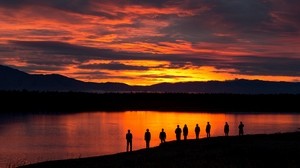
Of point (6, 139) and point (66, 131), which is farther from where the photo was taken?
point (66, 131)

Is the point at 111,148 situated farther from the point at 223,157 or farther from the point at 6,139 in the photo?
the point at 223,157

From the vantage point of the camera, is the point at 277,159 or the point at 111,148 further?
the point at 111,148

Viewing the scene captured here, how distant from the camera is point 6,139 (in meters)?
67.4

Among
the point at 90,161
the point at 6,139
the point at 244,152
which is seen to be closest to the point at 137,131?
the point at 6,139

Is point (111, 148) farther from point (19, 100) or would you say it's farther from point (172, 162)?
point (19, 100)

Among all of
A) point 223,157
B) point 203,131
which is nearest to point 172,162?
point 223,157

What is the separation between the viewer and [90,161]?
118 ft

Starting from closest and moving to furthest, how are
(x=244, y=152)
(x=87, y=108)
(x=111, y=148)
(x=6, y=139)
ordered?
1. (x=244, y=152)
2. (x=111, y=148)
3. (x=6, y=139)
4. (x=87, y=108)

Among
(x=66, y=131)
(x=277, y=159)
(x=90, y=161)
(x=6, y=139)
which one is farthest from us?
(x=66, y=131)

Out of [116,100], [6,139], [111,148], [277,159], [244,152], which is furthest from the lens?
[116,100]

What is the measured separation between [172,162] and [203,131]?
2067 inches

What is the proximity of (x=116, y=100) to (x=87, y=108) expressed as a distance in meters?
33.1

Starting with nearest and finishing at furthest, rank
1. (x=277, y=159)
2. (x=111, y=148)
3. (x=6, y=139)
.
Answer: (x=277, y=159), (x=111, y=148), (x=6, y=139)

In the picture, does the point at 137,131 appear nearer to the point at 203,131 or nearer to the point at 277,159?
the point at 203,131
